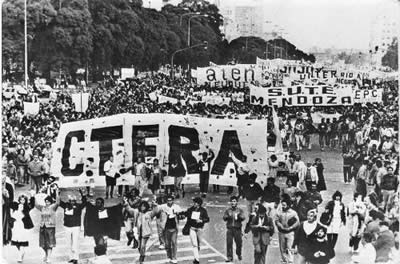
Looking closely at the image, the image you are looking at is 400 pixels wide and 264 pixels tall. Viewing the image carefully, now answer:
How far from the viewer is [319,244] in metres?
7.82

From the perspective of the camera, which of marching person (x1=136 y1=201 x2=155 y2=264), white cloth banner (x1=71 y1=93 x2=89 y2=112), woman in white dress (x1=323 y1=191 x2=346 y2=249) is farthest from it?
white cloth banner (x1=71 y1=93 x2=89 y2=112)

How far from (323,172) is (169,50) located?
194cm

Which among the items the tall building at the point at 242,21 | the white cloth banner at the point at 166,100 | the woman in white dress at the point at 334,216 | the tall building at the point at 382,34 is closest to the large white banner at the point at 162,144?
the white cloth banner at the point at 166,100

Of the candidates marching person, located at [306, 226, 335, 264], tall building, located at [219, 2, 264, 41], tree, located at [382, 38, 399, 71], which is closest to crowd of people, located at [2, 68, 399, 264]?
marching person, located at [306, 226, 335, 264]

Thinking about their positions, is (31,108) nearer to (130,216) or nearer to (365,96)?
(130,216)

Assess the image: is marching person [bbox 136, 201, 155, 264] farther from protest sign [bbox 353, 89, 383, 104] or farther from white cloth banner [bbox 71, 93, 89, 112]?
protest sign [bbox 353, 89, 383, 104]

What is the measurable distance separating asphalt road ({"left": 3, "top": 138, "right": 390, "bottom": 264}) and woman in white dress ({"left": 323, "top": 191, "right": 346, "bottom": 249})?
0.06 meters

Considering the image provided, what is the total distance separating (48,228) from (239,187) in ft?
6.25

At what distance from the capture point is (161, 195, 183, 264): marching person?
798 centimetres

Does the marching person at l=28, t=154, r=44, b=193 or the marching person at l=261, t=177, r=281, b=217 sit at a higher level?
the marching person at l=28, t=154, r=44, b=193

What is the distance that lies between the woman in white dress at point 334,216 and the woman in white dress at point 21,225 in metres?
2.89

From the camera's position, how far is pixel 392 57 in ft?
26.0

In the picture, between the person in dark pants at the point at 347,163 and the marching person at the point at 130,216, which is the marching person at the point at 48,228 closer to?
the marching person at the point at 130,216

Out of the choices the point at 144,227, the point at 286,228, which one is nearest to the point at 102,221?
the point at 144,227
